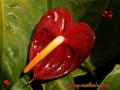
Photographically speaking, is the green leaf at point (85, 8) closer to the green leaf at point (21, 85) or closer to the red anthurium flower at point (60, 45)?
the red anthurium flower at point (60, 45)

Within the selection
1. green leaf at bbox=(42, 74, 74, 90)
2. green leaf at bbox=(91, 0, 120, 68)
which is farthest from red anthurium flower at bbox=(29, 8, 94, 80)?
green leaf at bbox=(91, 0, 120, 68)

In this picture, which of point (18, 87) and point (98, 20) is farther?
point (98, 20)

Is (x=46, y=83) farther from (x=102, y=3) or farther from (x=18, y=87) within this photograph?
(x=102, y=3)

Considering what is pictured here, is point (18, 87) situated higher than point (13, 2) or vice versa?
point (13, 2)

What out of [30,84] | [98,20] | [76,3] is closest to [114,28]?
[98,20]

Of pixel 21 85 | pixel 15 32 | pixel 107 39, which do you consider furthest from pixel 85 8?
pixel 21 85

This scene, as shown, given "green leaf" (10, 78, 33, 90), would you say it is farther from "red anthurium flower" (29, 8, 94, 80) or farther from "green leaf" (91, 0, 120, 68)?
"green leaf" (91, 0, 120, 68)
